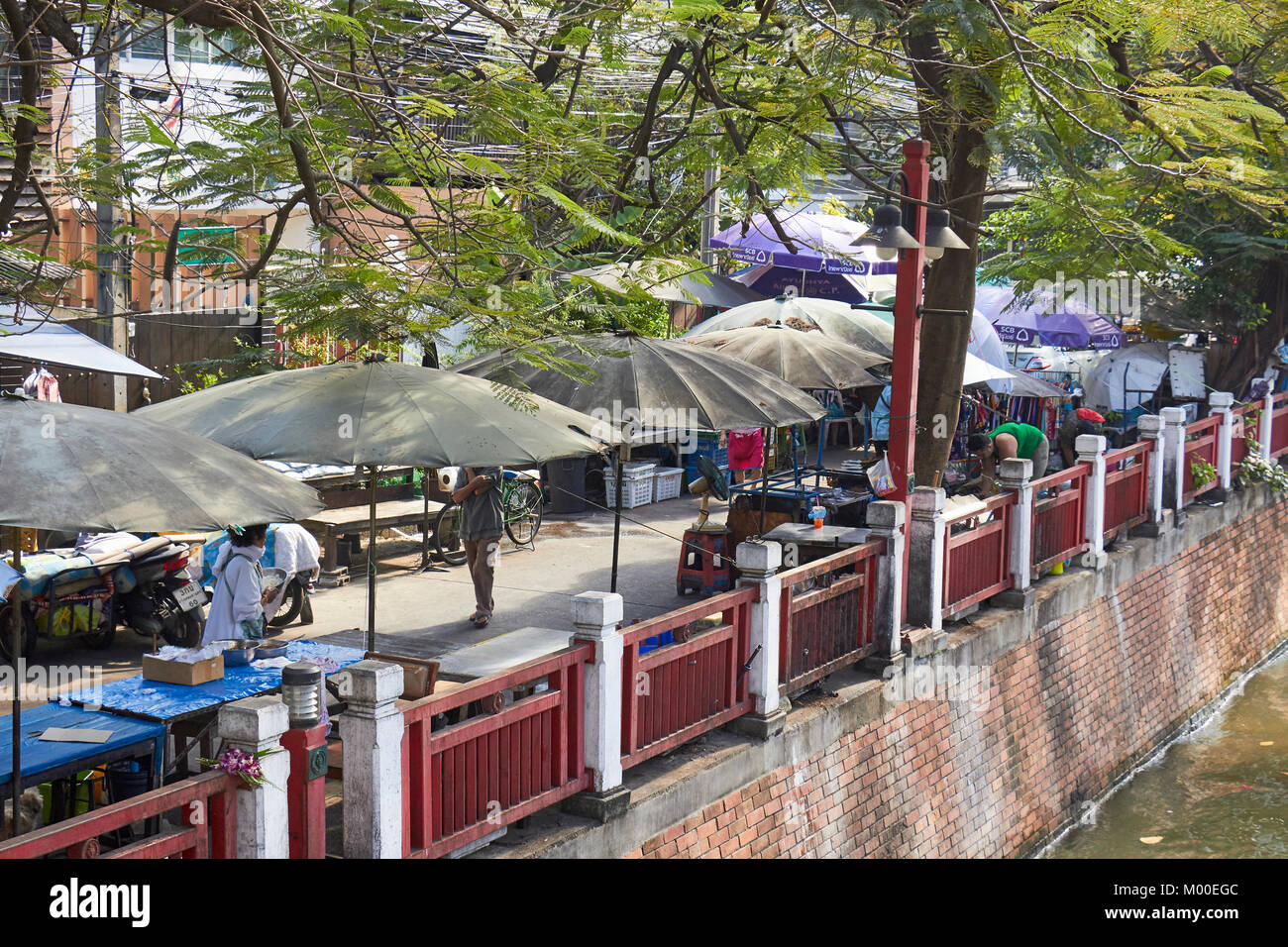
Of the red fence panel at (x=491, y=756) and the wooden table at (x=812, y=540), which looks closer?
the red fence panel at (x=491, y=756)

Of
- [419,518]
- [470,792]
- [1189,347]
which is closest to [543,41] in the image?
[470,792]

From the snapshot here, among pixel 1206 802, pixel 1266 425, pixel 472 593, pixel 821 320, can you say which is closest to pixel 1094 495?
→ pixel 1206 802

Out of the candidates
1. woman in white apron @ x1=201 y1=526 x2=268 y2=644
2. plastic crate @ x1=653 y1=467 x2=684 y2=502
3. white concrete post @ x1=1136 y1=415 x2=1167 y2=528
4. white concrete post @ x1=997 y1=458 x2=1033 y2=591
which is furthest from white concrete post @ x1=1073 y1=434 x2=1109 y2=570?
woman in white apron @ x1=201 y1=526 x2=268 y2=644

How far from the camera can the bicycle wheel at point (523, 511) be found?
14.1m

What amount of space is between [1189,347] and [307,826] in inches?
678

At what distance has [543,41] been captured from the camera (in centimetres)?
775

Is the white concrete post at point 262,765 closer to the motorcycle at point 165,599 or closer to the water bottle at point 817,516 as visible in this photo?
the motorcycle at point 165,599

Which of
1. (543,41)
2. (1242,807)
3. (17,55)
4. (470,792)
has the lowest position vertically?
(1242,807)

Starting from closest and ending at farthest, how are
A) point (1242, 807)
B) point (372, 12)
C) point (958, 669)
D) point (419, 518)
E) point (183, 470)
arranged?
point (183, 470) → point (372, 12) → point (958, 669) → point (1242, 807) → point (419, 518)

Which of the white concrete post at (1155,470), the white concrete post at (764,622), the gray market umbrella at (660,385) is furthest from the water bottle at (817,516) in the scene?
the white concrete post at (1155,470)

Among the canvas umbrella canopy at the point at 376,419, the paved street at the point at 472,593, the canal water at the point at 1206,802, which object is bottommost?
→ the canal water at the point at 1206,802

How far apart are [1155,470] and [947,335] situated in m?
4.50

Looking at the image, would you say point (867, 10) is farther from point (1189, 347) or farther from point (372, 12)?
point (1189, 347)

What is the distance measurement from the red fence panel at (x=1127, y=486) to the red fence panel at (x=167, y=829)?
1007 centimetres
